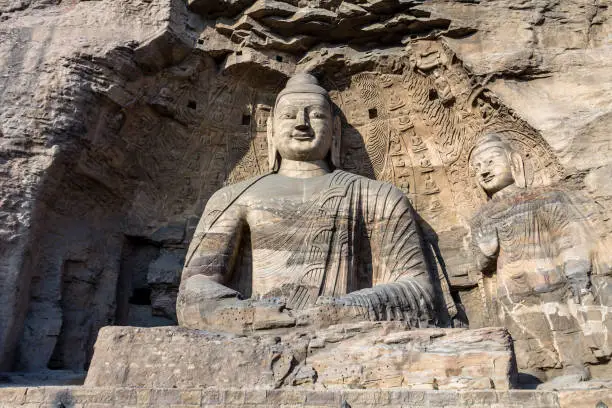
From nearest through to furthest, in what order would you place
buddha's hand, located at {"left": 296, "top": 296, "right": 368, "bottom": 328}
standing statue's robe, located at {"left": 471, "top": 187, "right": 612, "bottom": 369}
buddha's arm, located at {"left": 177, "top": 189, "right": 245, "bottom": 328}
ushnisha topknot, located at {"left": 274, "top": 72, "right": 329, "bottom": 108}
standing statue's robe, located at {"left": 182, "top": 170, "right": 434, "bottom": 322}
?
buddha's hand, located at {"left": 296, "top": 296, "right": 368, "bottom": 328} → buddha's arm, located at {"left": 177, "top": 189, "right": 245, "bottom": 328} → standing statue's robe, located at {"left": 471, "top": 187, "right": 612, "bottom": 369} → standing statue's robe, located at {"left": 182, "top": 170, "right": 434, "bottom": 322} → ushnisha topknot, located at {"left": 274, "top": 72, "right": 329, "bottom": 108}

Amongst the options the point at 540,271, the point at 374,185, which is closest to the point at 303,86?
the point at 374,185

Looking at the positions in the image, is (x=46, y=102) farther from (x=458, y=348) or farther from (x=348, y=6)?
(x=458, y=348)

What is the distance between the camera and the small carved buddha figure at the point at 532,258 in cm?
592

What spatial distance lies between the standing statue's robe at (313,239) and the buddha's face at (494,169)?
90 centimetres

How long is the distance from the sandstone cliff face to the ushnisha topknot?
36 centimetres

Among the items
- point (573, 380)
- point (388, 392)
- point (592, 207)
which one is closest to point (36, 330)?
point (388, 392)

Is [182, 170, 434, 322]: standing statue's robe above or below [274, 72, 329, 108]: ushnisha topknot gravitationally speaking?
below

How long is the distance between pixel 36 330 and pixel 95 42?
292cm

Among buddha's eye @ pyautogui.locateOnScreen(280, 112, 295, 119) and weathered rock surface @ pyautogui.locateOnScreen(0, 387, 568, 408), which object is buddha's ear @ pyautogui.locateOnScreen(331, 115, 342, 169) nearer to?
buddha's eye @ pyautogui.locateOnScreen(280, 112, 295, 119)

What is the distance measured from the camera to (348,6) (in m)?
7.39

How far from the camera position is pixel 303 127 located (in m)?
7.07

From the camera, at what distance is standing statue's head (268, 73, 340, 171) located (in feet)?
23.3

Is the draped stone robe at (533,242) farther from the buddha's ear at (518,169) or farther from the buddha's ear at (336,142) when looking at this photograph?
the buddha's ear at (336,142)

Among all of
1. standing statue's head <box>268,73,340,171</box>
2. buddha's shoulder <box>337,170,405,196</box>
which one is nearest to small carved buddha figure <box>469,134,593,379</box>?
buddha's shoulder <box>337,170,405,196</box>
